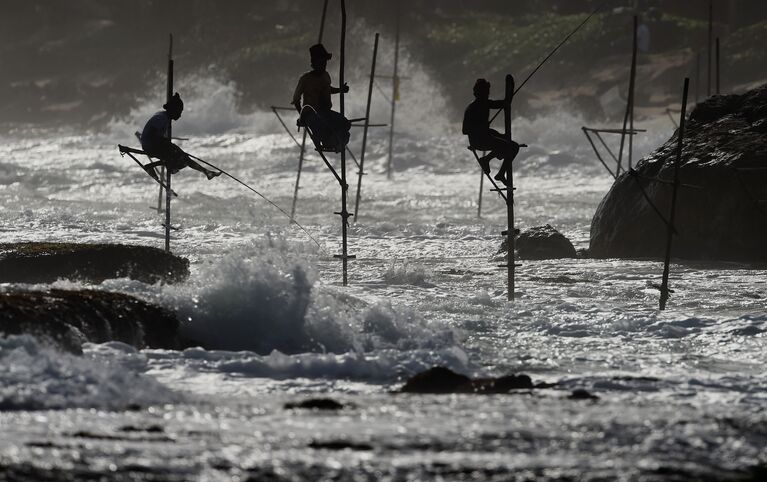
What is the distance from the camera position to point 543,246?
20.3 m

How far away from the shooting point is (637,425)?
8.02m

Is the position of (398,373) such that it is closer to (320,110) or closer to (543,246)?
(320,110)

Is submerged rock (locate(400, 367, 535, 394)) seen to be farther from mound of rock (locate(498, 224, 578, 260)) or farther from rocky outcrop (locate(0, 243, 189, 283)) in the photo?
mound of rock (locate(498, 224, 578, 260))

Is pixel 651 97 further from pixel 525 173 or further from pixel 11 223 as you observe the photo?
pixel 11 223

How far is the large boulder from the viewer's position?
18.2 metres

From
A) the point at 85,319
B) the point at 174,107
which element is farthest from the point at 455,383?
the point at 174,107

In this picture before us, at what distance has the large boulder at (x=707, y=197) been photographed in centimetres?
1816

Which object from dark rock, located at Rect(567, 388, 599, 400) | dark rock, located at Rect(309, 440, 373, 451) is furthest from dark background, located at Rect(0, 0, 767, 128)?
dark rock, located at Rect(309, 440, 373, 451)

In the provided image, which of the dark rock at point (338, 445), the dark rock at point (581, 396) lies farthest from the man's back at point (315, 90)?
the dark rock at point (338, 445)

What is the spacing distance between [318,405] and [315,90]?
680 centimetres

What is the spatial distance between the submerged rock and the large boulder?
8367mm

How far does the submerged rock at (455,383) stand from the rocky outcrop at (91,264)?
545 cm

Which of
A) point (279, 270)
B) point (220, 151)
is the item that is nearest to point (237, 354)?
point (279, 270)

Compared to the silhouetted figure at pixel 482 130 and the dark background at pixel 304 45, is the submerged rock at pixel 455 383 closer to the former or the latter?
the silhouetted figure at pixel 482 130
